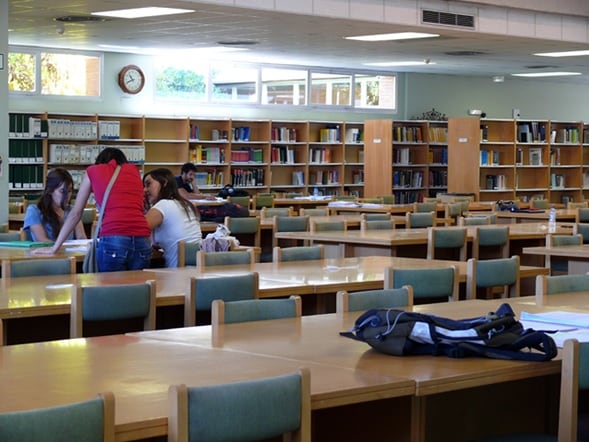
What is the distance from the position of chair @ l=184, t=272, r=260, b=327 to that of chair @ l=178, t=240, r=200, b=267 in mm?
1830

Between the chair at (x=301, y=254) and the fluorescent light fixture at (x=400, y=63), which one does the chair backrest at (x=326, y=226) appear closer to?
the chair at (x=301, y=254)

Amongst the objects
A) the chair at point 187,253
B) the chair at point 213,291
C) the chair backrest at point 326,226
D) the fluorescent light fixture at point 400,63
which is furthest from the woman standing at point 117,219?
the fluorescent light fixture at point 400,63

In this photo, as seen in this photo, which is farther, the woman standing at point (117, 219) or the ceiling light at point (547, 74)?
the ceiling light at point (547, 74)

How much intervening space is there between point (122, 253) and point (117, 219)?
21 cm

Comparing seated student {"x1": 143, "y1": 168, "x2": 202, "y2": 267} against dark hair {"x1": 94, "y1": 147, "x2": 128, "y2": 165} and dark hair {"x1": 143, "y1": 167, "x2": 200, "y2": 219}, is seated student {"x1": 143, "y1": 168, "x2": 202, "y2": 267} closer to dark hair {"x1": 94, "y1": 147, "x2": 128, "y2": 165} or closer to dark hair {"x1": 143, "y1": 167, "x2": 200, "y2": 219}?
dark hair {"x1": 143, "y1": 167, "x2": 200, "y2": 219}

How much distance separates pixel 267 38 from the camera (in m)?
13.8

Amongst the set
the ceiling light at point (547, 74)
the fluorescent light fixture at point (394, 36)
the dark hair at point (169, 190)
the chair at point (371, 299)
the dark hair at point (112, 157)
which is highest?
the ceiling light at point (547, 74)

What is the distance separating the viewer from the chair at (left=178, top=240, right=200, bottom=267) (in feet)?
23.5

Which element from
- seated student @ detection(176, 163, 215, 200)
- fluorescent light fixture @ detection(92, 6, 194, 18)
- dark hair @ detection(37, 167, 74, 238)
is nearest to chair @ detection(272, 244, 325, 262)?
dark hair @ detection(37, 167, 74, 238)

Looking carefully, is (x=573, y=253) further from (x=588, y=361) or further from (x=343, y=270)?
(x=588, y=361)

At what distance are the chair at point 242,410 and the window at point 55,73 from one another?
1284 centimetres

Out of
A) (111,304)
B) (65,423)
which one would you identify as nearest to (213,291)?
(111,304)

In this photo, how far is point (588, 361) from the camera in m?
3.41

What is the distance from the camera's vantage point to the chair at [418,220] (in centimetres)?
1083
